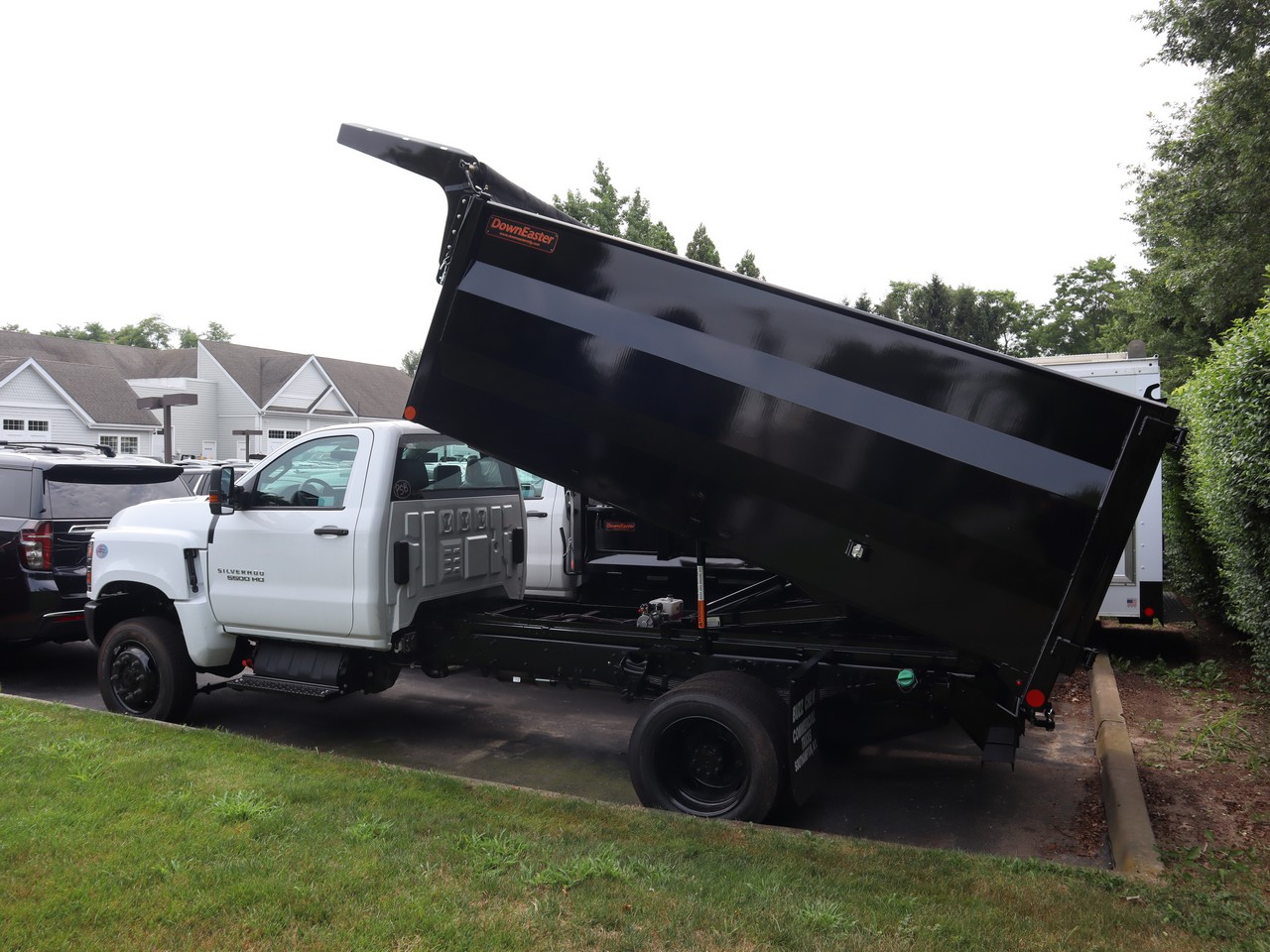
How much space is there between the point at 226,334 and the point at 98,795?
10862cm

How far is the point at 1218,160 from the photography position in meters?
17.9

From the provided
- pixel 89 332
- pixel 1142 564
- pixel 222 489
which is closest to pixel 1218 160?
pixel 1142 564

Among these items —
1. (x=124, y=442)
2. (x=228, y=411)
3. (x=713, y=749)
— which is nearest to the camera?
(x=713, y=749)

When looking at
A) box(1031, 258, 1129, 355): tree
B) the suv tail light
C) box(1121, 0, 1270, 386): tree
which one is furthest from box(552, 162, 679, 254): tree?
box(1031, 258, 1129, 355): tree

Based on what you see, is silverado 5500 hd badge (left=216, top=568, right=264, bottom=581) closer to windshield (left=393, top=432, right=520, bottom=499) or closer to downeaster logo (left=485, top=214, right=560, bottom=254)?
windshield (left=393, top=432, right=520, bottom=499)

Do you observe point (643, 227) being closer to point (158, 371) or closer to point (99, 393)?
point (99, 393)

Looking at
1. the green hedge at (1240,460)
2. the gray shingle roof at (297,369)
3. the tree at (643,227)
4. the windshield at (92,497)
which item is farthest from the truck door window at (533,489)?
the gray shingle roof at (297,369)

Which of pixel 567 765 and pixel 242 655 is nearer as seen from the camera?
pixel 567 765

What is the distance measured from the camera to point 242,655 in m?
7.04

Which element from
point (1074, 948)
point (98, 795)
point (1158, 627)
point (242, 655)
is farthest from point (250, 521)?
point (1158, 627)

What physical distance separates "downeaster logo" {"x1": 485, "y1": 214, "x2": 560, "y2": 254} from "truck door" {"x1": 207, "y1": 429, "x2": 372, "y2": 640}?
6.68 ft

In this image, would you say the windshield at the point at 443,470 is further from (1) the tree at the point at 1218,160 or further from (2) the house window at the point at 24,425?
(2) the house window at the point at 24,425

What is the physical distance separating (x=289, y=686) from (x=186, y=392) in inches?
1727

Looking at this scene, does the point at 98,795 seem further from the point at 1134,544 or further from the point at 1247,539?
the point at 1134,544
